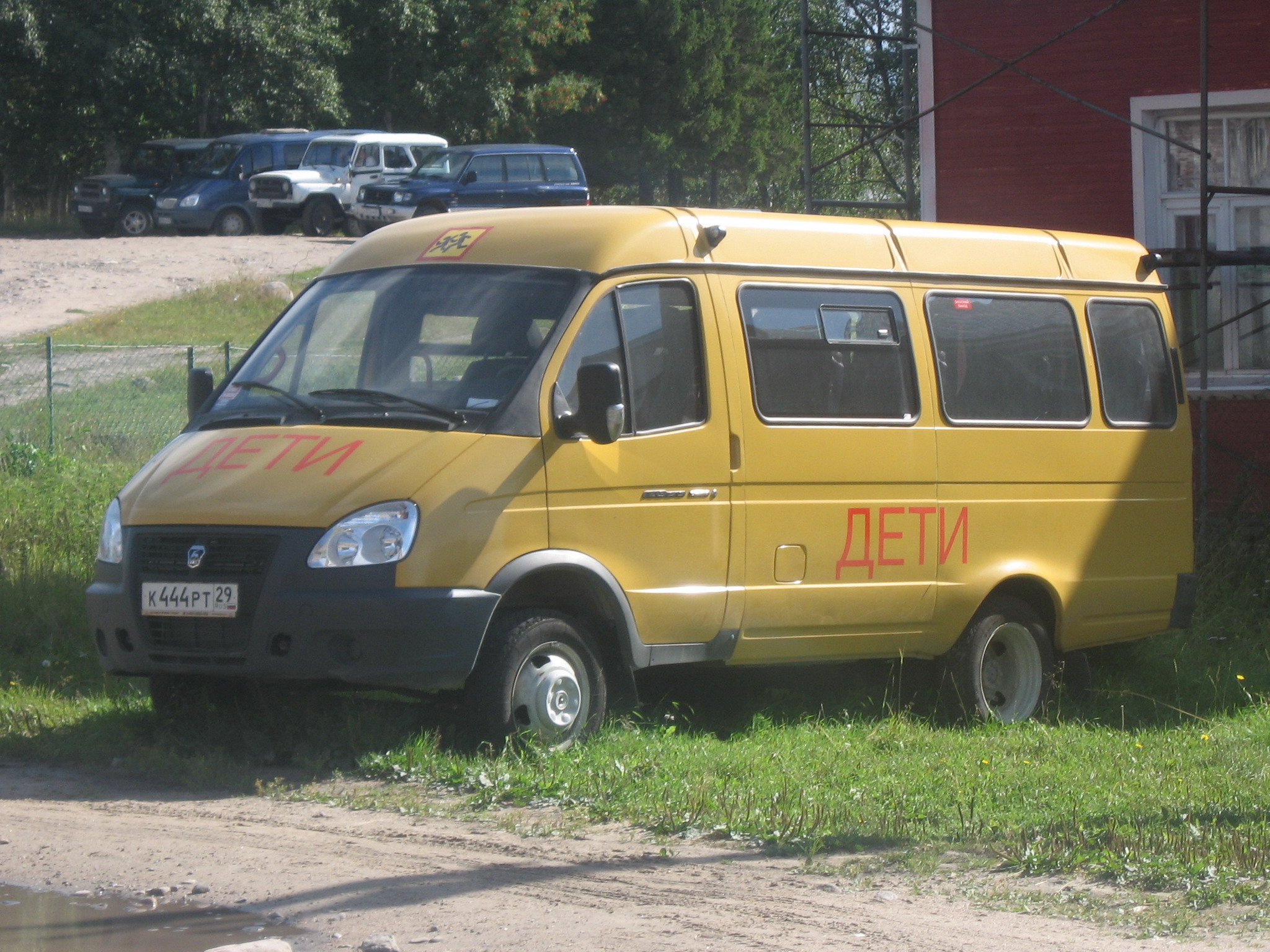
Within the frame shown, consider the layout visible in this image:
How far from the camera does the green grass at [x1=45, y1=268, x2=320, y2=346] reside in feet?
75.2

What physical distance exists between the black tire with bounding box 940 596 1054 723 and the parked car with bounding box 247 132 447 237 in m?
26.9

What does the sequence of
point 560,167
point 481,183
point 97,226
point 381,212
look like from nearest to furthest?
point 481,183, point 381,212, point 560,167, point 97,226

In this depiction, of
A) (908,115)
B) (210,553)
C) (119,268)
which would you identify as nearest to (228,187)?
(119,268)

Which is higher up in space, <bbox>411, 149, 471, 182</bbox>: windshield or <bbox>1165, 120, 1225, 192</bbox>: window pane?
<bbox>411, 149, 471, 182</bbox>: windshield

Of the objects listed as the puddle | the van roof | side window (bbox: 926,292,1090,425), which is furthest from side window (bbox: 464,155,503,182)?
the puddle

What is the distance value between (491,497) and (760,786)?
1539 mm

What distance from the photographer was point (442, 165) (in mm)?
32469

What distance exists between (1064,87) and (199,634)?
34.7ft

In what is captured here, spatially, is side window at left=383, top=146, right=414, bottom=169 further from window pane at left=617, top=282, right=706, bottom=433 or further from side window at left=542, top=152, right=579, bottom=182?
window pane at left=617, top=282, right=706, bottom=433

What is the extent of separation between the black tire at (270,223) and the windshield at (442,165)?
3.36 meters

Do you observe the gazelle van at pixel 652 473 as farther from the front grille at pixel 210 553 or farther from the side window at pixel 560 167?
the side window at pixel 560 167

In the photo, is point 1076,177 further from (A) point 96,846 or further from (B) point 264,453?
(A) point 96,846

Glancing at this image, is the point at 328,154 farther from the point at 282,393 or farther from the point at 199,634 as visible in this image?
the point at 199,634

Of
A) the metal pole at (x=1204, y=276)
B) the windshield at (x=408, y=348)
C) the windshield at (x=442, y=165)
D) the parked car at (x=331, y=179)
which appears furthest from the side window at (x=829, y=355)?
the parked car at (x=331, y=179)
